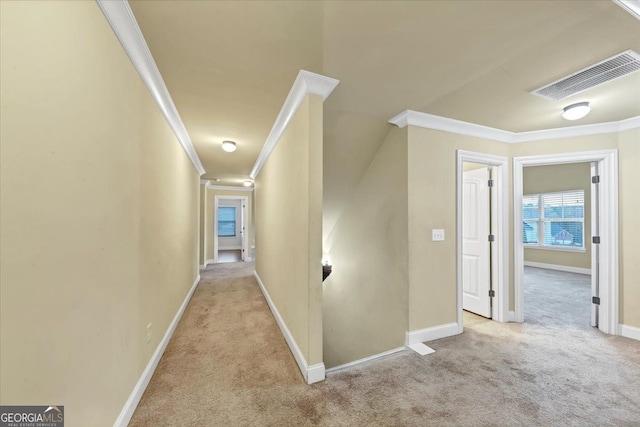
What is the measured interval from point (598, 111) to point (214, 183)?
776cm

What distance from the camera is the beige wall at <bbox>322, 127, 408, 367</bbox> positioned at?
2.61m

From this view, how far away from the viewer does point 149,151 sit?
187cm

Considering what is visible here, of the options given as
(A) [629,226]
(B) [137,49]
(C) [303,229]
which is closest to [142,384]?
(C) [303,229]

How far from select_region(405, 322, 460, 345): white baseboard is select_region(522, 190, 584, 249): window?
465 centimetres

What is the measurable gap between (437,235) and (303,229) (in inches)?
62.4

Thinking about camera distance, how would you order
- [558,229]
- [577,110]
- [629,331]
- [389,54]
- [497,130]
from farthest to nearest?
[558,229] → [497,130] → [629,331] → [577,110] → [389,54]

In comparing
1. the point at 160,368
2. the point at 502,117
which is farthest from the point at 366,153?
the point at 160,368

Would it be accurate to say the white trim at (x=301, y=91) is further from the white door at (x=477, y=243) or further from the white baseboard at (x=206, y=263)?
the white baseboard at (x=206, y=263)

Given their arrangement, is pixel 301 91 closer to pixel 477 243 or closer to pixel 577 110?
pixel 577 110

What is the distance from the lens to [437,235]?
2.62 m

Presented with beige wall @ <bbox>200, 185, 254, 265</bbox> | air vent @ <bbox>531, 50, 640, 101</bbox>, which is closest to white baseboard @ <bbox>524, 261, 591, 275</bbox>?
air vent @ <bbox>531, 50, 640, 101</bbox>

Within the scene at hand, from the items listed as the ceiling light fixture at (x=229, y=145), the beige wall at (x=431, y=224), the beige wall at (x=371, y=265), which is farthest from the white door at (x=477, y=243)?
the ceiling light fixture at (x=229, y=145)

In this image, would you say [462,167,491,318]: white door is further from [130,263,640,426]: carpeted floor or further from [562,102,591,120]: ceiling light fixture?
[562,102,591,120]: ceiling light fixture

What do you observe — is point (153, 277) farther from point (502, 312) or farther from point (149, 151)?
point (502, 312)
